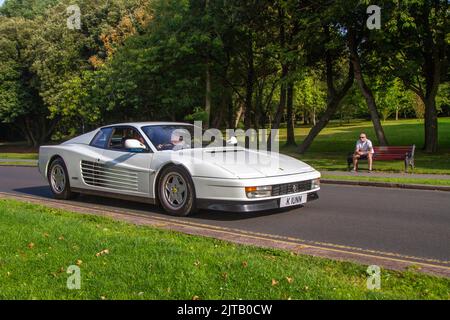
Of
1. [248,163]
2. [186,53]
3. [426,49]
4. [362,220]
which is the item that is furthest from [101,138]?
[426,49]

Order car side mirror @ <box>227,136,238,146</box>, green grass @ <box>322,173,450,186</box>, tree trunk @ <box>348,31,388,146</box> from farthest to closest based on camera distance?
tree trunk @ <box>348,31,388,146</box>
green grass @ <box>322,173,450,186</box>
car side mirror @ <box>227,136,238,146</box>

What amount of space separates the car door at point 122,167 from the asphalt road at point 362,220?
418 millimetres

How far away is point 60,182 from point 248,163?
4.23 metres

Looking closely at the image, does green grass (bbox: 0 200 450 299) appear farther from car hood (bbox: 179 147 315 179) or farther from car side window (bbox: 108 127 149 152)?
car side window (bbox: 108 127 149 152)

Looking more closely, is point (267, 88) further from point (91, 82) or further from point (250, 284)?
point (250, 284)

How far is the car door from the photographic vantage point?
323 inches

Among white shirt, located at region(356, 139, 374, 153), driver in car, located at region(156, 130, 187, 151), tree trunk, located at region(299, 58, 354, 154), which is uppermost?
tree trunk, located at region(299, 58, 354, 154)

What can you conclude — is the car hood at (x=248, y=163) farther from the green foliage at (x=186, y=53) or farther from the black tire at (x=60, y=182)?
the green foliage at (x=186, y=53)

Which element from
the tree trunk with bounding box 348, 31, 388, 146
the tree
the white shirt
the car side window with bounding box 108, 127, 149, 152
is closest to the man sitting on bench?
the white shirt

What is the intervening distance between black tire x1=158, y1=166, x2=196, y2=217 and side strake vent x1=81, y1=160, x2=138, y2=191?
0.61m

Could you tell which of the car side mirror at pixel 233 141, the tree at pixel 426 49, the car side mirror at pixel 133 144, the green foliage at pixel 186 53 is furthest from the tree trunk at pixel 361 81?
the car side mirror at pixel 133 144

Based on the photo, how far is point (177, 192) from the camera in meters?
7.83

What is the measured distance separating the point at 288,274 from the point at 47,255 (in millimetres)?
2485
